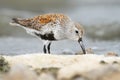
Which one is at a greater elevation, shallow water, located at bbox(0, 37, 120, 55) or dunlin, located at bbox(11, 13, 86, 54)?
dunlin, located at bbox(11, 13, 86, 54)

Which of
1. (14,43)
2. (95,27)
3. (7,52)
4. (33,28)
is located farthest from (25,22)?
(95,27)

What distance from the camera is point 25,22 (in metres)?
14.1

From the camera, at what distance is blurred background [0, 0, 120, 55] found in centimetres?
1769

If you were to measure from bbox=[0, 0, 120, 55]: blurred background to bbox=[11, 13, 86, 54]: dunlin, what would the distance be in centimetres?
189

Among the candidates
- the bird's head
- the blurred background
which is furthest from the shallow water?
the bird's head

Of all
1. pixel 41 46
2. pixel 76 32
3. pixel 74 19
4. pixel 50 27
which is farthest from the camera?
pixel 74 19

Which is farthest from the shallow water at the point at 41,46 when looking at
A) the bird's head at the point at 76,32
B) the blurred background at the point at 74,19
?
the bird's head at the point at 76,32

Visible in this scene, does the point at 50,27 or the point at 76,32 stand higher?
the point at 50,27

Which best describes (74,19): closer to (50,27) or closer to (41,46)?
(41,46)

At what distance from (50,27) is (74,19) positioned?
1011 cm

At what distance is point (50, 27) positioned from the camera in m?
13.8

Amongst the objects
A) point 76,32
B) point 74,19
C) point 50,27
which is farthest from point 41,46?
point 74,19

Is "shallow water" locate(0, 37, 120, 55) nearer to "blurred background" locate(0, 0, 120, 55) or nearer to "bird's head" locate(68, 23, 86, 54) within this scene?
"blurred background" locate(0, 0, 120, 55)

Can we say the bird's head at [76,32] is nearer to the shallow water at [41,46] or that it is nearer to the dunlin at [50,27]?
the dunlin at [50,27]
